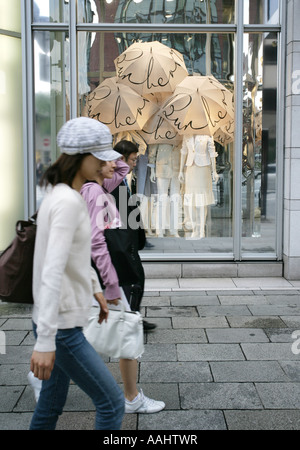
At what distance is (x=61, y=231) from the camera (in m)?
2.36

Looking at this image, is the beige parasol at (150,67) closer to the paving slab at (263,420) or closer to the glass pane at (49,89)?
the glass pane at (49,89)

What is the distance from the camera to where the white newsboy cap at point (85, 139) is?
2535 mm

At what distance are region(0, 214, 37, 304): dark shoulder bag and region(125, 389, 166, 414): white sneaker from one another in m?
1.34

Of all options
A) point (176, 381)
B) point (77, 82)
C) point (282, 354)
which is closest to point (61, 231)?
point (176, 381)

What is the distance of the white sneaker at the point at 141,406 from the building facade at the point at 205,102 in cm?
391

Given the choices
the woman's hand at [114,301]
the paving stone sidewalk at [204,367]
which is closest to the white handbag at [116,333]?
the woman's hand at [114,301]

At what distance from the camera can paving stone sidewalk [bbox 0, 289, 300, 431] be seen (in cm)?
358

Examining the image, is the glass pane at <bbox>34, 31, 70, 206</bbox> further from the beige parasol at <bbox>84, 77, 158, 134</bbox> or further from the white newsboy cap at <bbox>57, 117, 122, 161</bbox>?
the white newsboy cap at <bbox>57, 117, 122, 161</bbox>

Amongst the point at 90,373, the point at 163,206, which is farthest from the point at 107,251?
the point at 163,206

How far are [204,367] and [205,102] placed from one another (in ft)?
14.4

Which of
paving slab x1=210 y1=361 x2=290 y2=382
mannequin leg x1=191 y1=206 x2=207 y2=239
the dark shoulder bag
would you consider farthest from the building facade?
the dark shoulder bag
